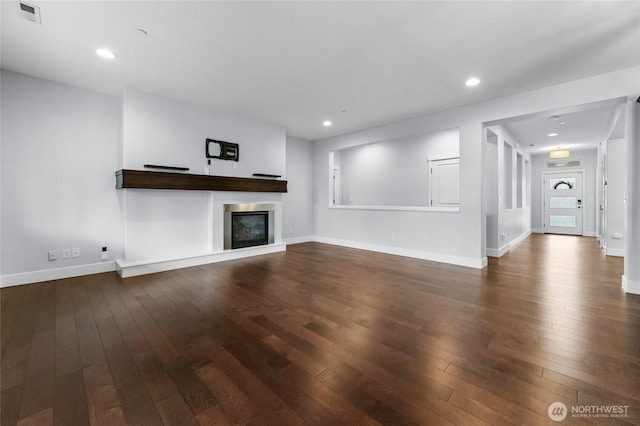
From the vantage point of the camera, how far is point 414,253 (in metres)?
5.49

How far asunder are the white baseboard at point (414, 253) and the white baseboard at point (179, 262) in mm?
1895

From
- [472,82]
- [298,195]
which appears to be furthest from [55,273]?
[472,82]

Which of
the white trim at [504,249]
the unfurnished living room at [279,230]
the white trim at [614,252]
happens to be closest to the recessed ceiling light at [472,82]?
the unfurnished living room at [279,230]

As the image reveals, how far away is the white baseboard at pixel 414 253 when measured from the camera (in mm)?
4672

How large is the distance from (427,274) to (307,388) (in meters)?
3.09

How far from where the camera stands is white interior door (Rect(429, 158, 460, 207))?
6516 millimetres

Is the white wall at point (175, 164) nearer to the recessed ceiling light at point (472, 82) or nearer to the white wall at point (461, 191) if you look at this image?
the white wall at point (461, 191)

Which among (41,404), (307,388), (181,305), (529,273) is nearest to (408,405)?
(307,388)

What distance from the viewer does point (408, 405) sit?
→ 150cm

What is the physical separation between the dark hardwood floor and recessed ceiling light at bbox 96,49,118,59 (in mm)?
2864

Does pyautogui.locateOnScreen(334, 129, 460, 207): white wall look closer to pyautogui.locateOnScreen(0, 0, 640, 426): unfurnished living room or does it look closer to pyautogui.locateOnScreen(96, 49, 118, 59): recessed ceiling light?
pyautogui.locateOnScreen(0, 0, 640, 426): unfurnished living room

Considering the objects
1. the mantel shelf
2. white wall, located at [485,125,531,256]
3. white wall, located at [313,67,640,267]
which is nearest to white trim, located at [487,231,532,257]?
white wall, located at [485,125,531,256]

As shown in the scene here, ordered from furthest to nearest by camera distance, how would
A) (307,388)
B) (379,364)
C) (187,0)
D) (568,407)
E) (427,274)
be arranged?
(427,274) → (187,0) → (379,364) → (307,388) → (568,407)

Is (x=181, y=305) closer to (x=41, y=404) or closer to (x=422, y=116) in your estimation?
(x=41, y=404)
